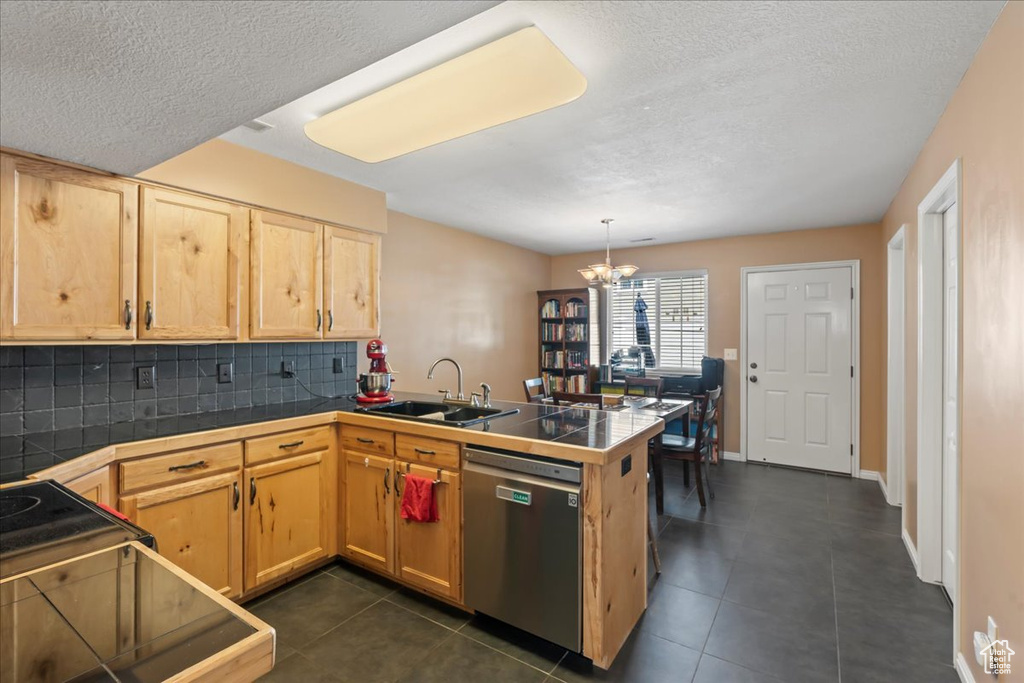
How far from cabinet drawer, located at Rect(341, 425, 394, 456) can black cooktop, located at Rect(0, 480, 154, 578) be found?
1.32 metres

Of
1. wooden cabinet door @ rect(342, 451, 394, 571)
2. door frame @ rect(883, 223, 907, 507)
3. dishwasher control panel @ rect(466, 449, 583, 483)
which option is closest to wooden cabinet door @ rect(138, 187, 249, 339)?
wooden cabinet door @ rect(342, 451, 394, 571)

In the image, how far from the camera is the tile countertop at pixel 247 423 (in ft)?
5.90

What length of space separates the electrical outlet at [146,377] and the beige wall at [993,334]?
3.67 meters

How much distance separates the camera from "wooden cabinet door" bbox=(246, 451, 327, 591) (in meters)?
2.40

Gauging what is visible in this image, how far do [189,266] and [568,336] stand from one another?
4414 mm

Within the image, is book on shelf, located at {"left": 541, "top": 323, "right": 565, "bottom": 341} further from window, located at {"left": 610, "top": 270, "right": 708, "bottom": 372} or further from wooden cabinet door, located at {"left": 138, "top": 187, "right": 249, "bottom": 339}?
wooden cabinet door, located at {"left": 138, "top": 187, "right": 249, "bottom": 339}

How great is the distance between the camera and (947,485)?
8.42 feet

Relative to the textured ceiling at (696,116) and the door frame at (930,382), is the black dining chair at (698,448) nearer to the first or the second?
the door frame at (930,382)

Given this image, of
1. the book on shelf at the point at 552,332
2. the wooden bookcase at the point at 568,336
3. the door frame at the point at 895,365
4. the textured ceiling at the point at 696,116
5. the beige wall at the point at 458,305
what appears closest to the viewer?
the textured ceiling at the point at 696,116

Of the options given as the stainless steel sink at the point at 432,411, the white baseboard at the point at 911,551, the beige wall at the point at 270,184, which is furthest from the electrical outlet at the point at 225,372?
the white baseboard at the point at 911,551

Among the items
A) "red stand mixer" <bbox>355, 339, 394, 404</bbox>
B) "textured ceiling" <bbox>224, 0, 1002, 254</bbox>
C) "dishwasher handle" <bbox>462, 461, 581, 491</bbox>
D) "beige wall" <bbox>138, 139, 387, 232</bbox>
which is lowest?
"dishwasher handle" <bbox>462, 461, 581, 491</bbox>

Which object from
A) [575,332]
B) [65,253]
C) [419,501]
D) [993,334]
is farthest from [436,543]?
[575,332]

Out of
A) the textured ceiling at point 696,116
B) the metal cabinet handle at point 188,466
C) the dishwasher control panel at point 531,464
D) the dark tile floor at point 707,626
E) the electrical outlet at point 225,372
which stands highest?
the textured ceiling at point 696,116

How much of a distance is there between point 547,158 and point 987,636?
2934 millimetres
